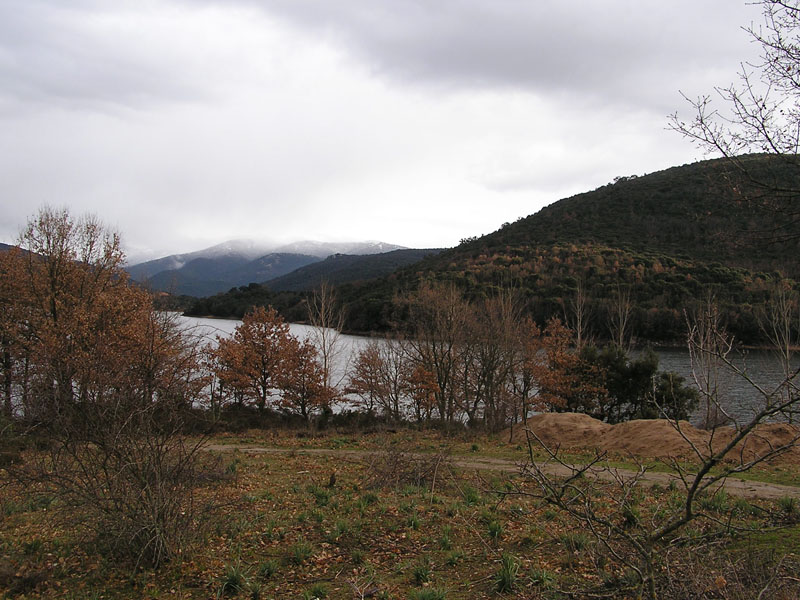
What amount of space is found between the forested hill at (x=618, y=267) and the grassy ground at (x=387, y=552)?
2206 centimetres

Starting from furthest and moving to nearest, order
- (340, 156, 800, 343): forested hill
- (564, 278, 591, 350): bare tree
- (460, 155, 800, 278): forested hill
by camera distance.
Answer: (460, 155, 800, 278): forested hill < (340, 156, 800, 343): forested hill < (564, 278, 591, 350): bare tree

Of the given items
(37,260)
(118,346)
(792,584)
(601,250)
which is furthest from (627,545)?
(601,250)

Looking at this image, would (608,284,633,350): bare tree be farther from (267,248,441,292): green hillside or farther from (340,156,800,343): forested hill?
(267,248,441,292): green hillside

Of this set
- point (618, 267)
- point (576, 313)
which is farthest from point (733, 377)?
point (618, 267)

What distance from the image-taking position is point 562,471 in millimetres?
13227

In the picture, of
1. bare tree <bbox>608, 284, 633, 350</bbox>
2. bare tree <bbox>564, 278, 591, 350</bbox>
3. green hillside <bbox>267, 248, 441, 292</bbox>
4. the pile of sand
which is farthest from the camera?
green hillside <bbox>267, 248, 441, 292</bbox>

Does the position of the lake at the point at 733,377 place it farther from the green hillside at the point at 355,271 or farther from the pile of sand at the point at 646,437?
the green hillside at the point at 355,271

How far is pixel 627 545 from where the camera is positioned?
A: 527 centimetres

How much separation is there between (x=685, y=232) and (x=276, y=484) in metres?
63.0

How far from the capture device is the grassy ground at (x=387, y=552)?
16.3 feet

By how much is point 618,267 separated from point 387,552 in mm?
52076

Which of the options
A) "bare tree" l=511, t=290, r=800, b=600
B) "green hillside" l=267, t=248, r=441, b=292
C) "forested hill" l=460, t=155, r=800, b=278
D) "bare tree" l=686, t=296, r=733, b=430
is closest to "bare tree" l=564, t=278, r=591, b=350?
"forested hill" l=460, t=155, r=800, b=278

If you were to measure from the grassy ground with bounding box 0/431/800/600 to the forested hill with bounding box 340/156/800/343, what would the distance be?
72.4ft

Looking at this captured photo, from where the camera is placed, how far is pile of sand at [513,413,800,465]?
1555cm
